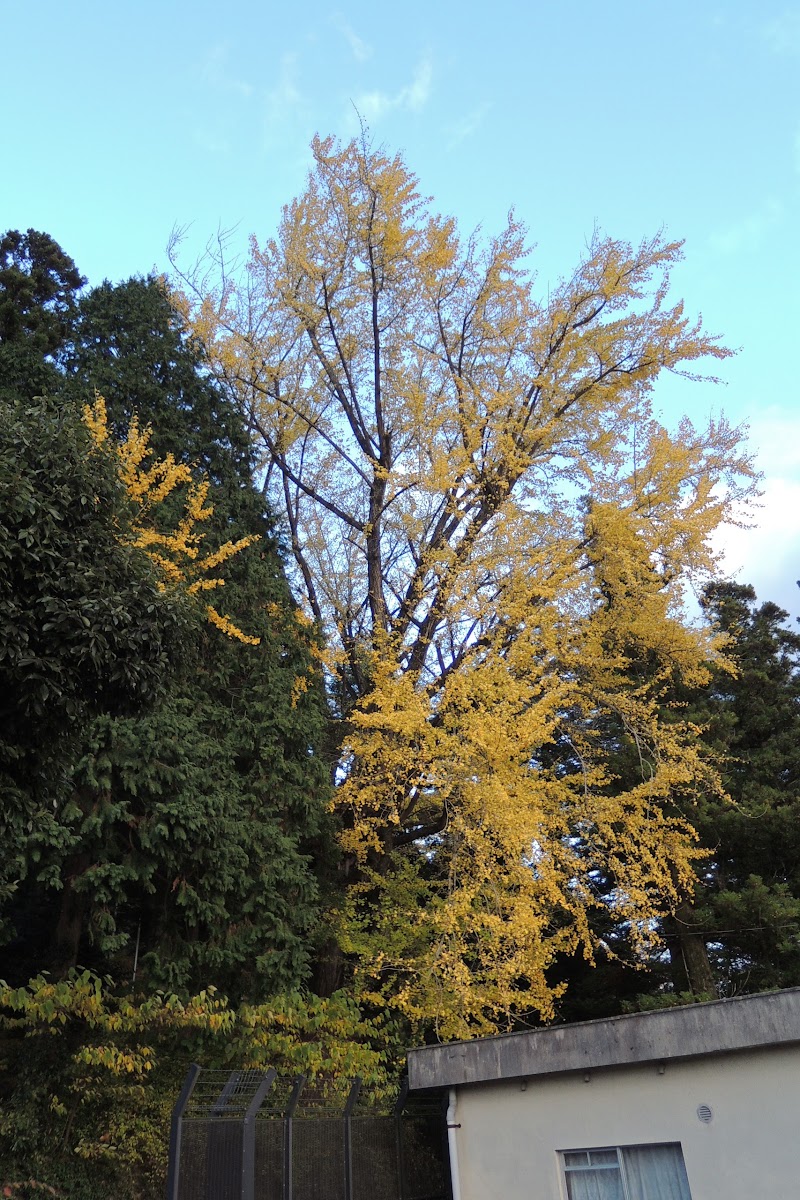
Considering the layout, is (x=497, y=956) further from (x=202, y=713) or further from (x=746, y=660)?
(x=746, y=660)

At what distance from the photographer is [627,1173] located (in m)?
8.26

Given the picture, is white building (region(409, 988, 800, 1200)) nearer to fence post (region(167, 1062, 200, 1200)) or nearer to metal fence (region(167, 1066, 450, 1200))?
metal fence (region(167, 1066, 450, 1200))

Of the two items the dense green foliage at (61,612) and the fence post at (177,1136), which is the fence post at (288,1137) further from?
the dense green foliage at (61,612)

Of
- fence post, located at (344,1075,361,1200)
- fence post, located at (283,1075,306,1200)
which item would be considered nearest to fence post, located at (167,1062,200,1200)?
fence post, located at (283,1075,306,1200)

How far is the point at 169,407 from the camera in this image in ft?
48.1

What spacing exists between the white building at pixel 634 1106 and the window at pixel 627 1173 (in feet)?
0.04

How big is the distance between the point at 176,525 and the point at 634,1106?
8969mm

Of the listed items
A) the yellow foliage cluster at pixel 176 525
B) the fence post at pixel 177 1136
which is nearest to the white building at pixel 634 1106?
the fence post at pixel 177 1136

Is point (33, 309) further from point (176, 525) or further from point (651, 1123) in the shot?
point (651, 1123)

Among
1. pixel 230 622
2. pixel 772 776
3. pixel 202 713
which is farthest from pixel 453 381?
pixel 772 776

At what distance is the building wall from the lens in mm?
7496

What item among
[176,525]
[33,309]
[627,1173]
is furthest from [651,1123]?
[33,309]

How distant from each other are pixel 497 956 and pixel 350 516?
895cm

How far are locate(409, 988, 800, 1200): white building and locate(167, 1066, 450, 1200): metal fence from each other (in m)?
1.08
